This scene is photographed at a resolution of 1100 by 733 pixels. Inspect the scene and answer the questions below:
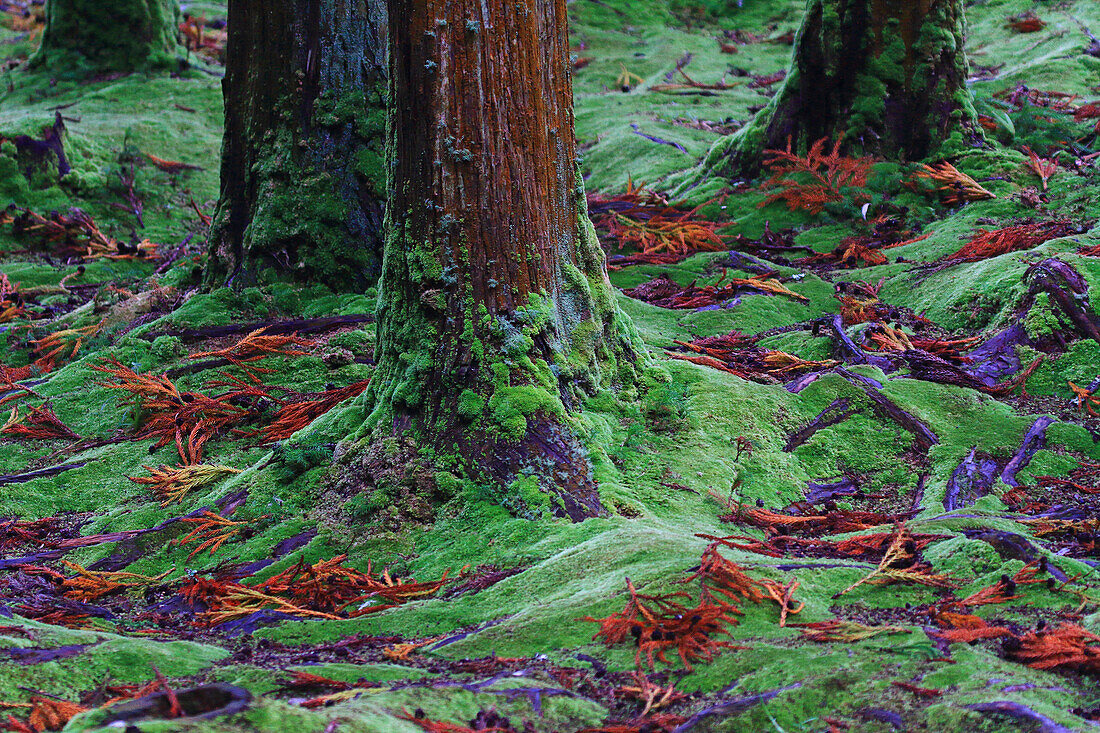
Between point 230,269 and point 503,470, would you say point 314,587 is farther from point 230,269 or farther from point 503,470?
point 230,269

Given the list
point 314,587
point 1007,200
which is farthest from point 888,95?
point 314,587

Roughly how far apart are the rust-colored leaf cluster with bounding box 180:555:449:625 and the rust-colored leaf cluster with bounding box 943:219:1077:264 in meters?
4.69

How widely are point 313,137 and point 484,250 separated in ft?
9.75

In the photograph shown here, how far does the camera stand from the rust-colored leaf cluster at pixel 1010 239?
18.9 feet

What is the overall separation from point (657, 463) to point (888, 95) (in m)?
5.23

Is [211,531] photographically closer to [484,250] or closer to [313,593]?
[313,593]

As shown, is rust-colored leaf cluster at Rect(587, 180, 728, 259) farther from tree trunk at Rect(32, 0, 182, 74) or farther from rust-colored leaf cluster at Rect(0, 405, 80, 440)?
tree trunk at Rect(32, 0, 182, 74)

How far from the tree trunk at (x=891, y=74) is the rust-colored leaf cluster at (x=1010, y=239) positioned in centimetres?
165

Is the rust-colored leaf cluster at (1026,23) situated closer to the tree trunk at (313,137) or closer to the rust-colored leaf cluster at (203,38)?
the tree trunk at (313,137)

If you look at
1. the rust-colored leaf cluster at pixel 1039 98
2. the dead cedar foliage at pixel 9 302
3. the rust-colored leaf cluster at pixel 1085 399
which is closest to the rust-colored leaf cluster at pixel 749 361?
the rust-colored leaf cluster at pixel 1085 399

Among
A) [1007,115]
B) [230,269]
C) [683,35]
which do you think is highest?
[683,35]

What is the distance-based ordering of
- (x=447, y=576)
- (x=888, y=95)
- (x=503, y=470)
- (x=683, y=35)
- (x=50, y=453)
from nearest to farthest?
(x=447, y=576) → (x=503, y=470) → (x=50, y=453) → (x=888, y=95) → (x=683, y=35)

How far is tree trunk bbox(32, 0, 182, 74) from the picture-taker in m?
12.5

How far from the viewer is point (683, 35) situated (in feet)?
52.1
